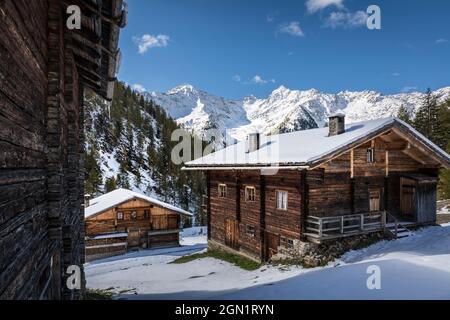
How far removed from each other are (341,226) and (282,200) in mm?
3502

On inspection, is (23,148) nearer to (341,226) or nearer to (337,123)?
(341,226)

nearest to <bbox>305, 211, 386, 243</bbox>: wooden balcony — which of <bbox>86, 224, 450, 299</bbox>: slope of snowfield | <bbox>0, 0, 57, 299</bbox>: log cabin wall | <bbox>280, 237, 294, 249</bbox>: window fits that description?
<bbox>86, 224, 450, 299</bbox>: slope of snowfield

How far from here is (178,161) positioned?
9781cm

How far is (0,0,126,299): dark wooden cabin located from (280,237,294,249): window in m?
12.1

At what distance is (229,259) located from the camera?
72.5 feet

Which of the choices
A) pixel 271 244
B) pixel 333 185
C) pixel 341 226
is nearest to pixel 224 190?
pixel 271 244

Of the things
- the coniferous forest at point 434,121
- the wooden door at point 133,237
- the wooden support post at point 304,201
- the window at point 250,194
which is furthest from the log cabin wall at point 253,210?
the coniferous forest at point 434,121

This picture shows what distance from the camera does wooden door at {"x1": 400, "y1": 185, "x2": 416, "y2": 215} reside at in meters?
19.3

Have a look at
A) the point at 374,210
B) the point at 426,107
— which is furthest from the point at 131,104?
the point at 374,210

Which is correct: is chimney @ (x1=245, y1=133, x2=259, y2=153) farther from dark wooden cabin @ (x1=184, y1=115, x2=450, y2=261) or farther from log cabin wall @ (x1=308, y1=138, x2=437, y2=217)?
log cabin wall @ (x1=308, y1=138, x2=437, y2=217)

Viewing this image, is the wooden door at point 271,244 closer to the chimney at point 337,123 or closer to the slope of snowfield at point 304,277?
the slope of snowfield at point 304,277

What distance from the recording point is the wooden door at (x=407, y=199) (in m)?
19.3

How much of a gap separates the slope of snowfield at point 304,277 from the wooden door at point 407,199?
54.1 inches

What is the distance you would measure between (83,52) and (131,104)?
122 metres
